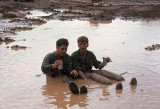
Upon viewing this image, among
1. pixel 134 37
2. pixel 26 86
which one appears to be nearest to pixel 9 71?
pixel 26 86

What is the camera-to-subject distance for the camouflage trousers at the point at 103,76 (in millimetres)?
6340

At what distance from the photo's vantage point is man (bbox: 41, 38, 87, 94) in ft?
20.1

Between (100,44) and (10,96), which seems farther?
(100,44)

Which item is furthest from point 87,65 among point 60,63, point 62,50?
point 60,63

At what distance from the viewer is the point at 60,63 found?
6.00 metres

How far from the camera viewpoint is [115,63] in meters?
8.19

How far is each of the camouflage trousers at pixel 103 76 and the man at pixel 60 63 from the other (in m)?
0.43

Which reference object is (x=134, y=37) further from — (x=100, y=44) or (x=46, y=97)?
(x=46, y=97)

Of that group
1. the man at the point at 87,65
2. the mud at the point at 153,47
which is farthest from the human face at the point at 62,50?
the mud at the point at 153,47

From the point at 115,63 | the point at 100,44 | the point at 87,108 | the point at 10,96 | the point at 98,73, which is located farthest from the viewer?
the point at 100,44

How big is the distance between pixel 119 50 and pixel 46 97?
4987 millimetres

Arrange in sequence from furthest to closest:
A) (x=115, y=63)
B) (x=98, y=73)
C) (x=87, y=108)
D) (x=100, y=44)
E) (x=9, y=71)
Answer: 1. (x=100, y=44)
2. (x=115, y=63)
3. (x=9, y=71)
4. (x=98, y=73)
5. (x=87, y=108)

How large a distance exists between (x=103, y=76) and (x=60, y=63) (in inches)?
47.4

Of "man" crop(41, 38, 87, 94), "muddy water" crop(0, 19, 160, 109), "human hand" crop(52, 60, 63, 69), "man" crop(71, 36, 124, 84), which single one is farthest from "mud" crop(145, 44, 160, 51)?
"human hand" crop(52, 60, 63, 69)
